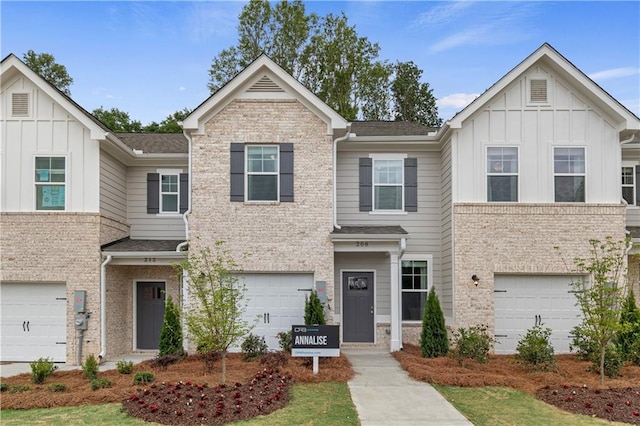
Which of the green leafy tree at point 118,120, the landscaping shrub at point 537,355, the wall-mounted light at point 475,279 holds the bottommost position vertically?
the landscaping shrub at point 537,355

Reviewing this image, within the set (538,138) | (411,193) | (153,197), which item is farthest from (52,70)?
(538,138)

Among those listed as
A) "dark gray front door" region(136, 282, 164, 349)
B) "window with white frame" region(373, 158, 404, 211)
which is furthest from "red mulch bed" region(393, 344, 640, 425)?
"dark gray front door" region(136, 282, 164, 349)

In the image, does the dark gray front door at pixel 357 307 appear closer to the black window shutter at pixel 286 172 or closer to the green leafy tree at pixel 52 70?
the black window shutter at pixel 286 172

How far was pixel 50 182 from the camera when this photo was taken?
47.1ft

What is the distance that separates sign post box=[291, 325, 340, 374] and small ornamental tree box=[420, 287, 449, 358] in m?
2.88

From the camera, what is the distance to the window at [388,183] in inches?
632

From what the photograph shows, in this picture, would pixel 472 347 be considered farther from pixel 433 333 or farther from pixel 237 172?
pixel 237 172

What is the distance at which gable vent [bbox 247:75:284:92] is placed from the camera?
14484 millimetres

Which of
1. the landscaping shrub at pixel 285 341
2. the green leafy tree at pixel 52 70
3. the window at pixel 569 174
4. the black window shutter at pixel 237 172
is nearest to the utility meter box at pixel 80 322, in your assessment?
the black window shutter at pixel 237 172

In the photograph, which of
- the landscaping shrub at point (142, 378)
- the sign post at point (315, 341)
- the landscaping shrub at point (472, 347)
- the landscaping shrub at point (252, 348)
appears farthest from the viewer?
the landscaping shrub at point (252, 348)

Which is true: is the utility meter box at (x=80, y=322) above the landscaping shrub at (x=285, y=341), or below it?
above

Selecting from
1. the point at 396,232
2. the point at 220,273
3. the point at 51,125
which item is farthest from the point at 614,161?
the point at 51,125

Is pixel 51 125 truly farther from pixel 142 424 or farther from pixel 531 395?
pixel 531 395

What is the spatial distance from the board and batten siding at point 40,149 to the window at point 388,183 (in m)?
7.26
